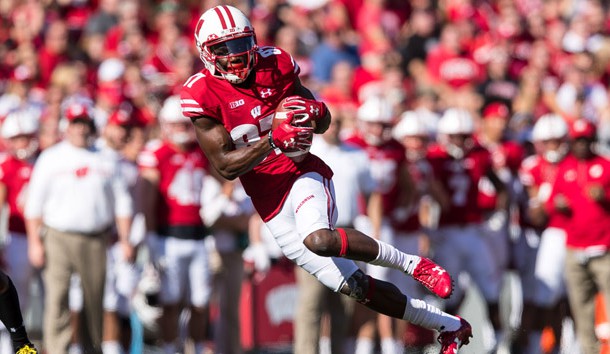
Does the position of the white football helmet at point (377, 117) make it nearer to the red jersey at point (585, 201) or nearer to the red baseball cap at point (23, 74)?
the red jersey at point (585, 201)

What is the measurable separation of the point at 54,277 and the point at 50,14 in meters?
5.22

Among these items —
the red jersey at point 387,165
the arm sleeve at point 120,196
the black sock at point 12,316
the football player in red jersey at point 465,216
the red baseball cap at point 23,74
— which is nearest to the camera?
A: the black sock at point 12,316

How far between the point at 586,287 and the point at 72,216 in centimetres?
436

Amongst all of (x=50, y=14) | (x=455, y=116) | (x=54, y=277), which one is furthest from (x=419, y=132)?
(x=50, y=14)

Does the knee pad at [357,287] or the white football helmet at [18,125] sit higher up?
the white football helmet at [18,125]

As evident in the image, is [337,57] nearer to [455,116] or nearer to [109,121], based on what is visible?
[455,116]

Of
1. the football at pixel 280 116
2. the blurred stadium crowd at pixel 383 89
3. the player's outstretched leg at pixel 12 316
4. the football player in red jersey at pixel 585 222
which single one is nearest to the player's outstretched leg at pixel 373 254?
the football at pixel 280 116

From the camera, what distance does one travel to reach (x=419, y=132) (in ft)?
38.2

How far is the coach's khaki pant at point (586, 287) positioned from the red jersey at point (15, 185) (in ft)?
15.1

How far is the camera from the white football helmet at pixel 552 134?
37.7 ft

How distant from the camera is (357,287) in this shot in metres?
7.38

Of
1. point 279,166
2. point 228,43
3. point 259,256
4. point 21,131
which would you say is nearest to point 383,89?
point 259,256

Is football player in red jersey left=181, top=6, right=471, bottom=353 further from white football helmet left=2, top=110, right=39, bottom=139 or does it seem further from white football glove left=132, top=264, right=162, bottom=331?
white football helmet left=2, top=110, right=39, bottom=139

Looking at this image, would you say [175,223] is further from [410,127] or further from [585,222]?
[585,222]
